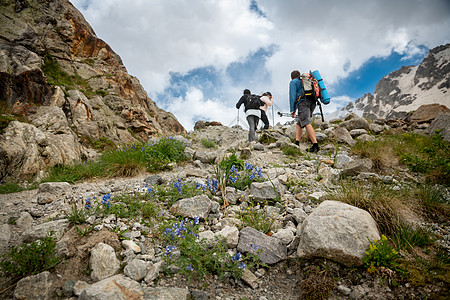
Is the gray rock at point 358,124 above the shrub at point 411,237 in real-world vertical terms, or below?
above

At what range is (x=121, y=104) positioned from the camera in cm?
2030

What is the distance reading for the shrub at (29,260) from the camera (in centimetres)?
204

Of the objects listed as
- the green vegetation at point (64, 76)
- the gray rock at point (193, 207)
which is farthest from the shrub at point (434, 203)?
the green vegetation at point (64, 76)

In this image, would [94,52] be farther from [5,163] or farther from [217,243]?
[217,243]

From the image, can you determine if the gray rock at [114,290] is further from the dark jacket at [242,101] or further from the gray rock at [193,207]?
the dark jacket at [242,101]

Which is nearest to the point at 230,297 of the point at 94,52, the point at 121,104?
the point at 121,104

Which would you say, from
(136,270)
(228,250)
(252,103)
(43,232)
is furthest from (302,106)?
(43,232)

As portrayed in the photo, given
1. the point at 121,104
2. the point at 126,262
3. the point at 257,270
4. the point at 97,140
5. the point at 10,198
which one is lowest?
the point at 257,270

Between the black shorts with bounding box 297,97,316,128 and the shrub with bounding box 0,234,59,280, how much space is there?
7973 mm

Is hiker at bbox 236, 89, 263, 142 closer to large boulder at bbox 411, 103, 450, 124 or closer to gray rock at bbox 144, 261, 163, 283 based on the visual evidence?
gray rock at bbox 144, 261, 163, 283

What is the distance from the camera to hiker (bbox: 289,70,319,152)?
7898 mm

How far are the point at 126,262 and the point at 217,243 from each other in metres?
1.10

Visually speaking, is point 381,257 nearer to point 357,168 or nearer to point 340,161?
point 357,168

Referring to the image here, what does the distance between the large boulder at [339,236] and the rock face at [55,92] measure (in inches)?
327
